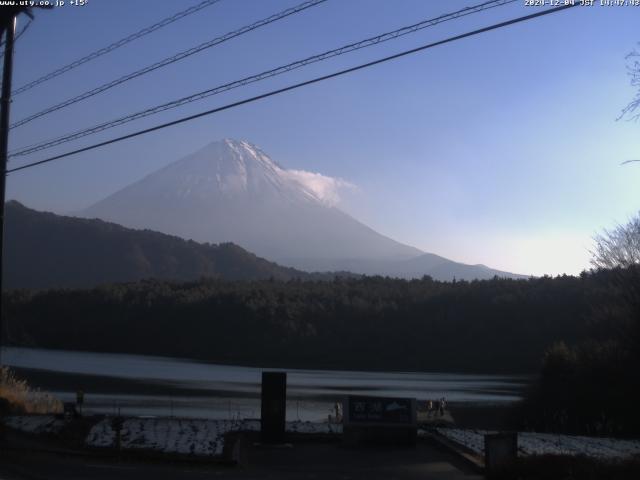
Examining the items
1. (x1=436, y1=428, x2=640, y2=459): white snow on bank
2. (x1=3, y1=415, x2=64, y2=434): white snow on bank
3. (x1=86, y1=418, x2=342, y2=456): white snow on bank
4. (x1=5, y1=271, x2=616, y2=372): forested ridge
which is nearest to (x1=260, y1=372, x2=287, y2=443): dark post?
(x1=86, y1=418, x2=342, y2=456): white snow on bank

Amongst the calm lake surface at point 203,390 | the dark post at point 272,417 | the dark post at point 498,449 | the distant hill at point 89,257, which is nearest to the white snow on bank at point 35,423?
the dark post at point 272,417

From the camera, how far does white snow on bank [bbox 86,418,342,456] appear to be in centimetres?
1691

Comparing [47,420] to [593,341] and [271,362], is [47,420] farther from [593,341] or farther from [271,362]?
[271,362]

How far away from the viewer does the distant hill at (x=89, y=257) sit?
172 m

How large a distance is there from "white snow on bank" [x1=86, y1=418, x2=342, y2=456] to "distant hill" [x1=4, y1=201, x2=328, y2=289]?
479 ft

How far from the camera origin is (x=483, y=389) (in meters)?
63.0

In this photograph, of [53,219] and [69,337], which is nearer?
[69,337]

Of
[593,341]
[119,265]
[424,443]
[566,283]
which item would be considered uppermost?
[119,265]

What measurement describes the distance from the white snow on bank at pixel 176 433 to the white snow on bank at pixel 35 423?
0.90 meters

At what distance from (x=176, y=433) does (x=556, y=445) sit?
7.80 metres

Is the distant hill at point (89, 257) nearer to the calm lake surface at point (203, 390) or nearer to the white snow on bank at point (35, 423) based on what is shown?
the calm lake surface at point (203, 390)

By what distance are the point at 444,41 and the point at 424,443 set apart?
9.02 meters

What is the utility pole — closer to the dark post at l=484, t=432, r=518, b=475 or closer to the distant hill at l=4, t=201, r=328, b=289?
the dark post at l=484, t=432, r=518, b=475

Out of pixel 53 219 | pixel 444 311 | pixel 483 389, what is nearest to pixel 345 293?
pixel 444 311
